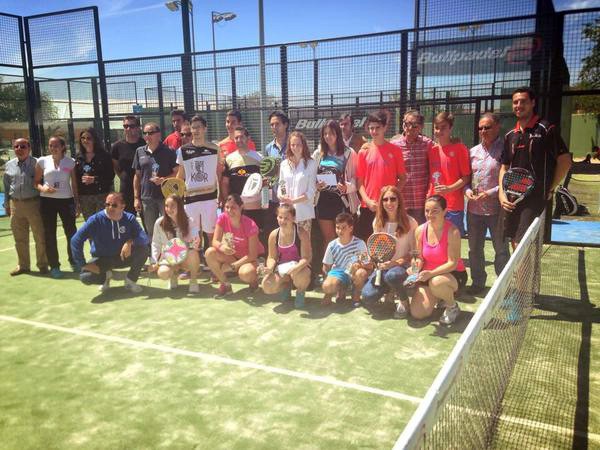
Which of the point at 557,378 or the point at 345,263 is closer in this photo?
the point at 557,378

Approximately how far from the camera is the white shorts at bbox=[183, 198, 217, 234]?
6949 mm

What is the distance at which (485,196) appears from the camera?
5625 mm

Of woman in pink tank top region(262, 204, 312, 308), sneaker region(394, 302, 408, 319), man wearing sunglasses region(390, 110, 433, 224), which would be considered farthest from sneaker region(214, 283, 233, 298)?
man wearing sunglasses region(390, 110, 433, 224)

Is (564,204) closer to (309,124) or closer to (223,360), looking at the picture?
(309,124)

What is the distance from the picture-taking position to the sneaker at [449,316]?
4906mm

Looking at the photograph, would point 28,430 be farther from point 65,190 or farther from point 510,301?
point 65,190

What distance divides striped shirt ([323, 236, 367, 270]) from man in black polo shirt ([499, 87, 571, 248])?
1.58 metres

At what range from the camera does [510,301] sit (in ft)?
12.4

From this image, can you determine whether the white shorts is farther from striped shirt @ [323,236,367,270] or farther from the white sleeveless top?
striped shirt @ [323,236,367,270]

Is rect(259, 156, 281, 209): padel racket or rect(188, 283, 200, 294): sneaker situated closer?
rect(188, 283, 200, 294): sneaker

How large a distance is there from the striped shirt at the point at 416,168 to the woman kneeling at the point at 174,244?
2.80 meters

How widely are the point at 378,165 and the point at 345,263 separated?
124 centimetres

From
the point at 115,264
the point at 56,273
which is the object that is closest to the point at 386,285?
the point at 115,264

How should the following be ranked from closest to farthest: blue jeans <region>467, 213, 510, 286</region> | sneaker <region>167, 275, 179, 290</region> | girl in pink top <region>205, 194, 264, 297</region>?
blue jeans <region>467, 213, 510, 286</region>, girl in pink top <region>205, 194, 264, 297</region>, sneaker <region>167, 275, 179, 290</region>
